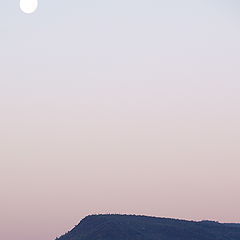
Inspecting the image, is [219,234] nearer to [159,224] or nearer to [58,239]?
[159,224]

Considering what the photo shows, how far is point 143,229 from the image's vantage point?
133250mm

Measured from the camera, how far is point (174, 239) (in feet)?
428

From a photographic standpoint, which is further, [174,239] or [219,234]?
[219,234]

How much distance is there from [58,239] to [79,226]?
513 centimetres

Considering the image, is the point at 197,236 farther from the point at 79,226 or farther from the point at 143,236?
the point at 79,226

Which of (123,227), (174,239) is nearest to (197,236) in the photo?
(174,239)

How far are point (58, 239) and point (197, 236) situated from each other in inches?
1178

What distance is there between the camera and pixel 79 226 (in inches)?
5743

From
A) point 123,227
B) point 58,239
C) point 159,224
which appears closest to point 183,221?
point 159,224

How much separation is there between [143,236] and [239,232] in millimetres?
27313

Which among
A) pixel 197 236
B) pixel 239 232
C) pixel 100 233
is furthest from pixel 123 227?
pixel 239 232

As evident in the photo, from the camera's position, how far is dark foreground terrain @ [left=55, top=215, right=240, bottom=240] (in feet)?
426

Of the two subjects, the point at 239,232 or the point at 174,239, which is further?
the point at 239,232

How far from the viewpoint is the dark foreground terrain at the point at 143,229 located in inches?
5113
